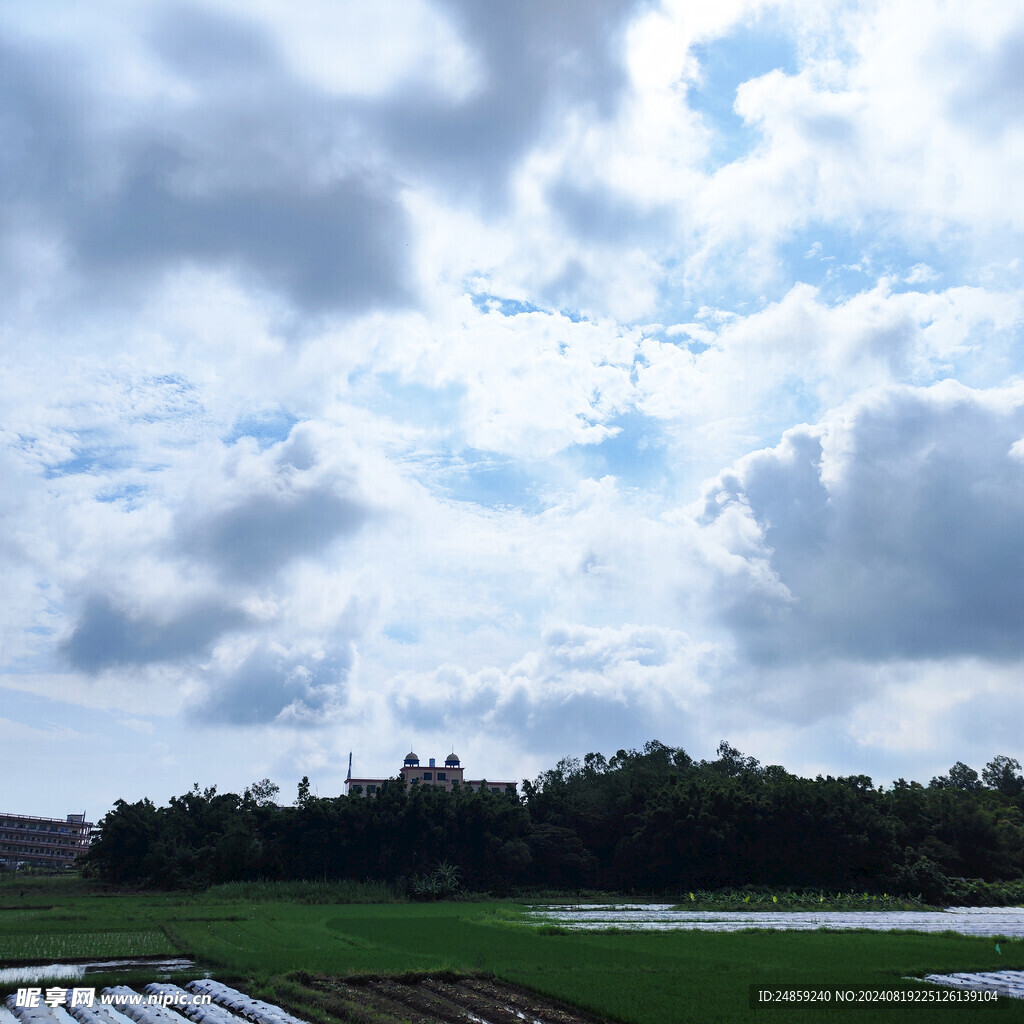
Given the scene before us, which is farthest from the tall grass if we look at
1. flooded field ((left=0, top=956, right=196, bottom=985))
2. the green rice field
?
flooded field ((left=0, top=956, right=196, bottom=985))

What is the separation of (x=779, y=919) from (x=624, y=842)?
19.1m

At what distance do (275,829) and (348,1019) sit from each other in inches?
1549

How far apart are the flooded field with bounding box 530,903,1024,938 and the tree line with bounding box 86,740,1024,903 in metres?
6.84

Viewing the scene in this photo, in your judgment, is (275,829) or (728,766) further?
(728,766)

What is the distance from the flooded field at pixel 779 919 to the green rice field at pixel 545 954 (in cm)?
248

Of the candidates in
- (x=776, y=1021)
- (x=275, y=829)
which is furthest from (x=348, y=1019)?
(x=275, y=829)

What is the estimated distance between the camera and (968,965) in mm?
19922

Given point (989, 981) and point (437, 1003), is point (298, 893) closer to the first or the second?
point (437, 1003)

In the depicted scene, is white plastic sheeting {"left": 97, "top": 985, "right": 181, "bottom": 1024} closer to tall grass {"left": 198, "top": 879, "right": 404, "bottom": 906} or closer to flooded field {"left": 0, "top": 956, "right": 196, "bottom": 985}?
flooded field {"left": 0, "top": 956, "right": 196, "bottom": 985}

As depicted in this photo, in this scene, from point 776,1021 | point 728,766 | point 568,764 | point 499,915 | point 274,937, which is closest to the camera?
point 776,1021

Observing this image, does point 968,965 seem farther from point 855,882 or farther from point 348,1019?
point 855,882

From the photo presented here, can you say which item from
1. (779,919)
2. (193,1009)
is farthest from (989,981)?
(779,919)

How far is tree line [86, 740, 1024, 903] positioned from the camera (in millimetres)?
48344

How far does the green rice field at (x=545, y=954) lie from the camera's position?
15.1 metres
